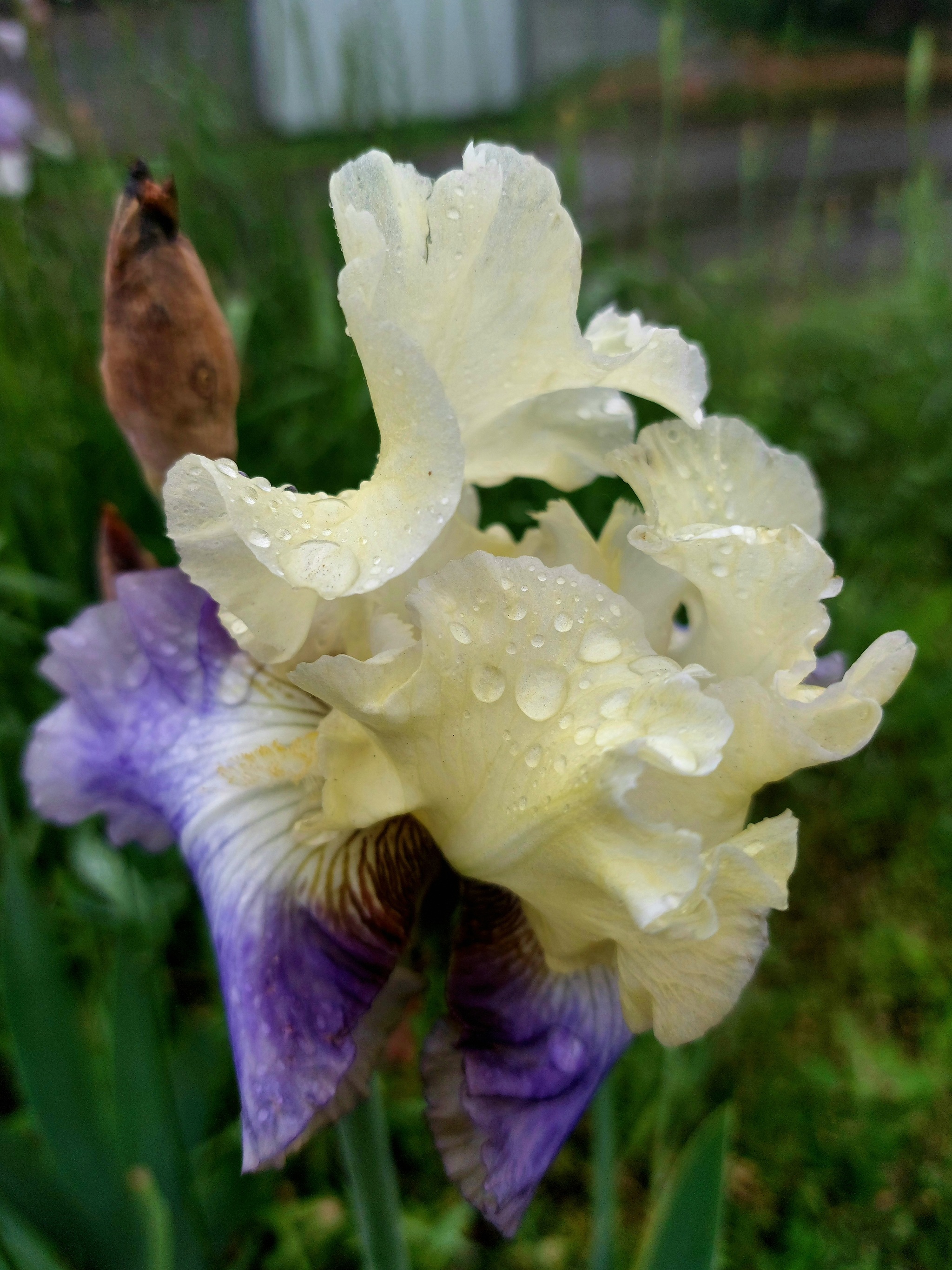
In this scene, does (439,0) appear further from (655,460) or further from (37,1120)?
(37,1120)

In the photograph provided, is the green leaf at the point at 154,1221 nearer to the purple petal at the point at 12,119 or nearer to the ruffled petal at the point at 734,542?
the ruffled petal at the point at 734,542

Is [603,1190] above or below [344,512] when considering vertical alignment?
below

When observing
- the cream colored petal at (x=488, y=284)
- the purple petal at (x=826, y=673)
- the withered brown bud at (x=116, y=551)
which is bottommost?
the purple petal at (x=826, y=673)

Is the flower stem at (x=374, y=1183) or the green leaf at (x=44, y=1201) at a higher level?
the flower stem at (x=374, y=1183)

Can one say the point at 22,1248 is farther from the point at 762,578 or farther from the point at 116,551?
the point at 762,578

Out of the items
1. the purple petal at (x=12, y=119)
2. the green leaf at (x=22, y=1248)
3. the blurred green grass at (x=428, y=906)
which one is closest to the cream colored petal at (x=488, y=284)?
the blurred green grass at (x=428, y=906)

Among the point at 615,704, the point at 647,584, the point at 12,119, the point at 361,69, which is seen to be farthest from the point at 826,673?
the point at 12,119

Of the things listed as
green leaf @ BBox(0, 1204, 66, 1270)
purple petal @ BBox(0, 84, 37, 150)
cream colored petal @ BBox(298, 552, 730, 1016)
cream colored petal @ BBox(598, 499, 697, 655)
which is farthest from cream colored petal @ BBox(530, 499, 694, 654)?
purple petal @ BBox(0, 84, 37, 150)
